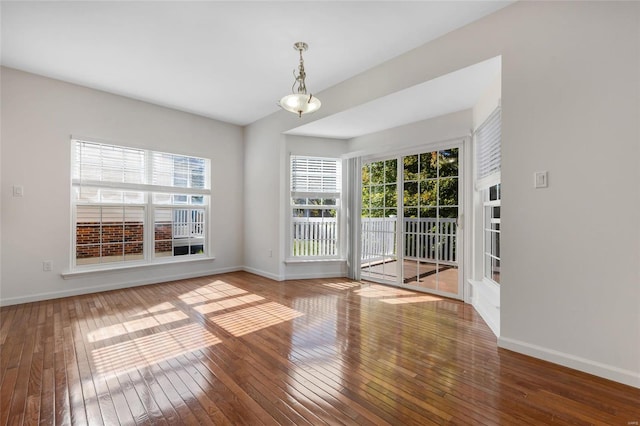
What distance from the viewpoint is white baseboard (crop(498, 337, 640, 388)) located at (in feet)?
6.38

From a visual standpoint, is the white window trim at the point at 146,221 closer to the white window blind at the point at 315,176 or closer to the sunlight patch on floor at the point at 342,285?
the white window blind at the point at 315,176

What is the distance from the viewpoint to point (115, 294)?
4.12m

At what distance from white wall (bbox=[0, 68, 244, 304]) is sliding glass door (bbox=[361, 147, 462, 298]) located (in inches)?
142

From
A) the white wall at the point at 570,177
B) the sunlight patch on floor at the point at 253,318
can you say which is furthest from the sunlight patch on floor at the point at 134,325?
the white wall at the point at 570,177

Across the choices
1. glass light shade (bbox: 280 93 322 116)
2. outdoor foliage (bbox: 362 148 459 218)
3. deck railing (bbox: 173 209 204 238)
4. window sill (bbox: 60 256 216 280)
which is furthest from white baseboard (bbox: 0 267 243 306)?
glass light shade (bbox: 280 93 322 116)

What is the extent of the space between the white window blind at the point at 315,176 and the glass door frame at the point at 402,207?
0.57 metres

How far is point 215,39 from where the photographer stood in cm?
295

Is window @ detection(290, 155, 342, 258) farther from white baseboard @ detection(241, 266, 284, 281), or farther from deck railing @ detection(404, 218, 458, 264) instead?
deck railing @ detection(404, 218, 458, 264)

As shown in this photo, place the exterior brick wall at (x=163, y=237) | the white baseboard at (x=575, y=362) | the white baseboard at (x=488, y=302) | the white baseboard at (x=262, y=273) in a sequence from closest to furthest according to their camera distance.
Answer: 1. the white baseboard at (x=575, y=362)
2. the white baseboard at (x=488, y=302)
3. the exterior brick wall at (x=163, y=237)
4. the white baseboard at (x=262, y=273)

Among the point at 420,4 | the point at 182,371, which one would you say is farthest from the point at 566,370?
the point at 420,4

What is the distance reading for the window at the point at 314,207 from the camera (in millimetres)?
5250

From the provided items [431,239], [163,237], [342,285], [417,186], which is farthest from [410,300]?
[163,237]

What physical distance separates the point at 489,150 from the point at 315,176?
2873 mm

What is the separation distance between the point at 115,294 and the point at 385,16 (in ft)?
15.9
